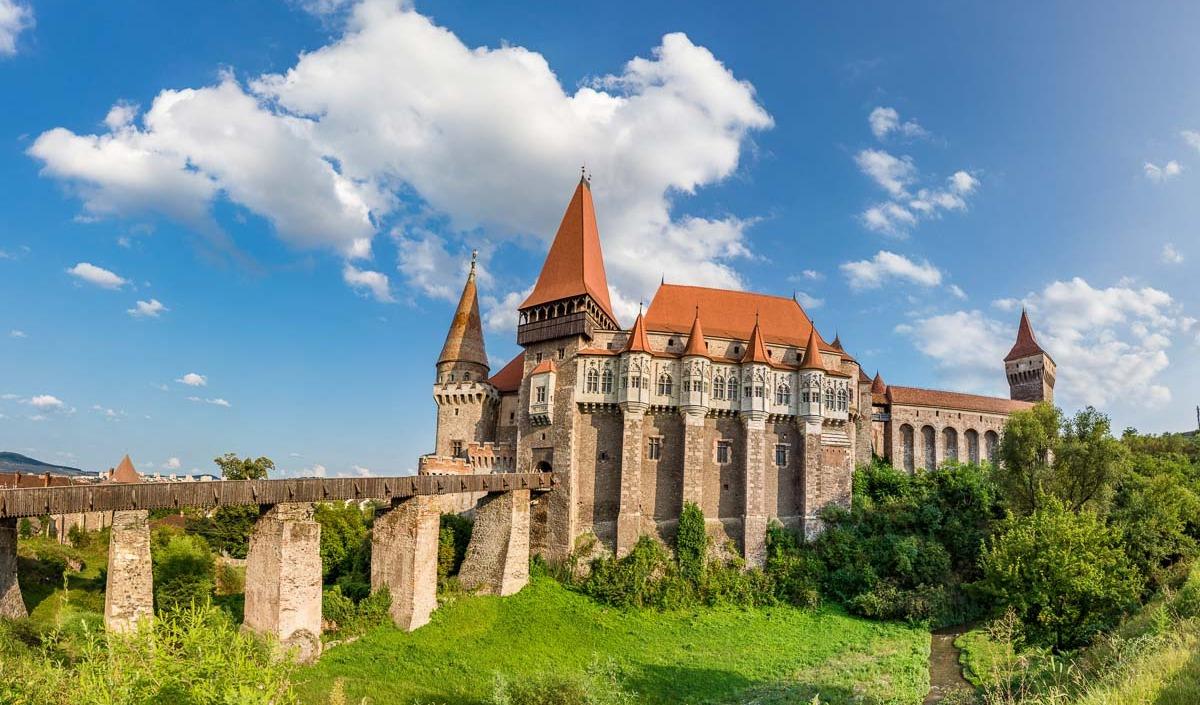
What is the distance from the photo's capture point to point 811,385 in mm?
37562

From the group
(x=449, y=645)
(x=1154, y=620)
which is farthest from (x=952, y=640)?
(x=449, y=645)

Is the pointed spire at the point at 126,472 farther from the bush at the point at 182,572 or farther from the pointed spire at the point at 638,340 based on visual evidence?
the pointed spire at the point at 638,340

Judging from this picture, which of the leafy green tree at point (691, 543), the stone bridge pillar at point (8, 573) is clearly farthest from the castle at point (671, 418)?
the stone bridge pillar at point (8, 573)

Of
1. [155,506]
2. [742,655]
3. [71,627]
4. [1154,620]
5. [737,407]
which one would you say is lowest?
[742,655]

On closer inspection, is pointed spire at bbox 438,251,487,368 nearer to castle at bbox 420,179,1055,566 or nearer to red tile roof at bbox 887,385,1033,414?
castle at bbox 420,179,1055,566

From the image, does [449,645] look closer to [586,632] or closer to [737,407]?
[586,632]

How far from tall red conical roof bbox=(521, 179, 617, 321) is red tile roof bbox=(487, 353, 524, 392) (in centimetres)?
490

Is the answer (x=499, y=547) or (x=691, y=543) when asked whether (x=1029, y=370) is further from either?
(x=499, y=547)

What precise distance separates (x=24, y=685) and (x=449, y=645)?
17.1 metres

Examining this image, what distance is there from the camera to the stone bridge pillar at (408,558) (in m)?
27.3

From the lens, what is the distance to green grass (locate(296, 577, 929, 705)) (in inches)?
852

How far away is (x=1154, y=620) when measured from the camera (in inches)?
639

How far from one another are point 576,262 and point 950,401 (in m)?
30.6

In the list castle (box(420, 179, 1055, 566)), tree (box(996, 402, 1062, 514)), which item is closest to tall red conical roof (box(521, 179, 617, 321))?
castle (box(420, 179, 1055, 566))
